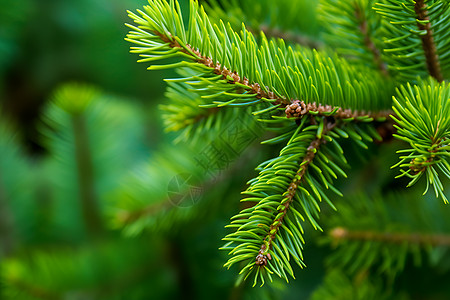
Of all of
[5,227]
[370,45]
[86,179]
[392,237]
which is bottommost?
[5,227]

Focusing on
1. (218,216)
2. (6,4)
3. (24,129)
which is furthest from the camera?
(24,129)

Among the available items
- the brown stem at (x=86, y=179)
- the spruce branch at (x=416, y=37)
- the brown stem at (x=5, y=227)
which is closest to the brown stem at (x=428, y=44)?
the spruce branch at (x=416, y=37)

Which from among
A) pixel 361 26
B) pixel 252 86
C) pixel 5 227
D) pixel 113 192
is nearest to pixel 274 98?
pixel 252 86

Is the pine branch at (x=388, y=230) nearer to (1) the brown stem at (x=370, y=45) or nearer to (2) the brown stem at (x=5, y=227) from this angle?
(1) the brown stem at (x=370, y=45)

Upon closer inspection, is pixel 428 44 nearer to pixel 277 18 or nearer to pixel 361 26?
pixel 361 26

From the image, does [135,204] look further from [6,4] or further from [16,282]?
[6,4]

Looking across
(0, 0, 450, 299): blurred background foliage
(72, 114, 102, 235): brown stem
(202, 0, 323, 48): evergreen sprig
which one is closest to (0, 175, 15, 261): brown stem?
(0, 0, 450, 299): blurred background foliage

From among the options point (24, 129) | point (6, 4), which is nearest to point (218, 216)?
point (6, 4)
